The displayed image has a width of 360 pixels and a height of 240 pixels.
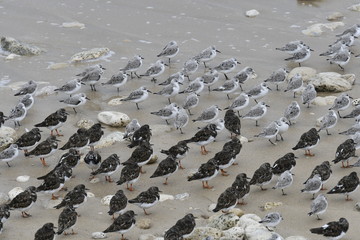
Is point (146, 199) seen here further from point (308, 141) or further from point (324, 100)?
point (324, 100)

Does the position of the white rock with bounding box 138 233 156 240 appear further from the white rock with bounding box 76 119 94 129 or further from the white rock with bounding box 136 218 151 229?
the white rock with bounding box 76 119 94 129

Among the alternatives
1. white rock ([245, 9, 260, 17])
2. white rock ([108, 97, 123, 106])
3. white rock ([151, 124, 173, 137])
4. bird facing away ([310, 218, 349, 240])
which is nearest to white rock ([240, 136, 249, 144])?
white rock ([151, 124, 173, 137])

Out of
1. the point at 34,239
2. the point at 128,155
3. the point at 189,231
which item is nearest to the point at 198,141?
the point at 128,155

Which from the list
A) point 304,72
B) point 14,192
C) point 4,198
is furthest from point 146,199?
point 304,72

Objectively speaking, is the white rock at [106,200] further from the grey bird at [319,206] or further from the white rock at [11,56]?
the white rock at [11,56]

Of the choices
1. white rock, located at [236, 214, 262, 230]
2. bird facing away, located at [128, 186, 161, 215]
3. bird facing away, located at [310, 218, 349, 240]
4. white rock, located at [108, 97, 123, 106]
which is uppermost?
bird facing away, located at [310, 218, 349, 240]

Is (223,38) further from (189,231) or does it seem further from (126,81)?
(189,231)

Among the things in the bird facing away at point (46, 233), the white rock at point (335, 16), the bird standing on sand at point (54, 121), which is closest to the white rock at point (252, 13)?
the white rock at point (335, 16)

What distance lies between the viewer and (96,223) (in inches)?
526

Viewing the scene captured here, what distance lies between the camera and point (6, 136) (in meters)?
16.2

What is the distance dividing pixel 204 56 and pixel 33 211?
759 cm

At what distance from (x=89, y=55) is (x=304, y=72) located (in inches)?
230

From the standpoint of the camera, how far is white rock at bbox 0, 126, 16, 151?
16.0 m

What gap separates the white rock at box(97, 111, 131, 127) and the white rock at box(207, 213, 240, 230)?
4.72 meters
